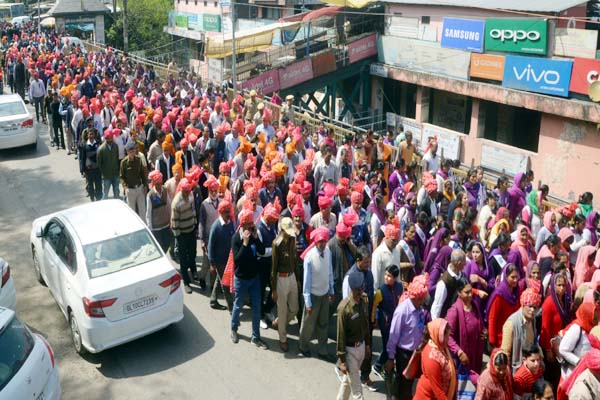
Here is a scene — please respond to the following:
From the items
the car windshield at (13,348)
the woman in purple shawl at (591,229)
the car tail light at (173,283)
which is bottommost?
the car tail light at (173,283)

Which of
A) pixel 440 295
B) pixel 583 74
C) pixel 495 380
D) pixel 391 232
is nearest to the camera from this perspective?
pixel 495 380

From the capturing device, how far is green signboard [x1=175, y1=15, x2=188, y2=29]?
148ft

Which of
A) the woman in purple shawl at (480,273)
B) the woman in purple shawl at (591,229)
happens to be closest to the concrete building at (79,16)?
the woman in purple shawl at (591,229)

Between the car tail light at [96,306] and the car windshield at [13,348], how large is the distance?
1.19 metres

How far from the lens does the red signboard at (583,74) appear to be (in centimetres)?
1773

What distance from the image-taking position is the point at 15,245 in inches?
466

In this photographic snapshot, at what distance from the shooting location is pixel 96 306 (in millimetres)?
7770

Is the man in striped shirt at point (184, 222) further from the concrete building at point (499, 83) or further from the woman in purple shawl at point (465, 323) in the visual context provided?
the concrete building at point (499, 83)

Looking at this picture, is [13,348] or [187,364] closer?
[13,348]

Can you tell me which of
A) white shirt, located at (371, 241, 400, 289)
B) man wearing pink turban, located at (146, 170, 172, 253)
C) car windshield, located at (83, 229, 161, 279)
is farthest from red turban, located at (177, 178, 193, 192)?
white shirt, located at (371, 241, 400, 289)

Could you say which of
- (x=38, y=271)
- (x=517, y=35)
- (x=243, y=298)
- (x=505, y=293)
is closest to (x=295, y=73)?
(x=517, y=35)

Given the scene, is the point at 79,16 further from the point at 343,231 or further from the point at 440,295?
the point at 440,295

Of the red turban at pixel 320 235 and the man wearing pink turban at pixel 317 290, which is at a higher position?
the red turban at pixel 320 235

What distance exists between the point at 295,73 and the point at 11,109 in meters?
10.3
